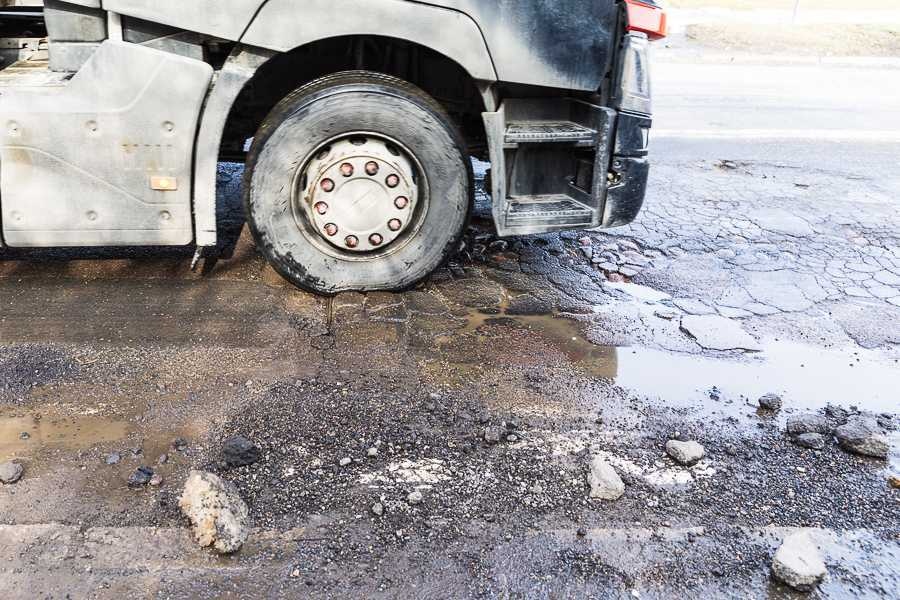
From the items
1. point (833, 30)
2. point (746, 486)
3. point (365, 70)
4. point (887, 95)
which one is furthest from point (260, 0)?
point (833, 30)

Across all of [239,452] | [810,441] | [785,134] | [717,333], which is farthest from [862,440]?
[785,134]

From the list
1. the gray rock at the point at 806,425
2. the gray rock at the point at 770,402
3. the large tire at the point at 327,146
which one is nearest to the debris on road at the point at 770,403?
the gray rock at the point at 770,402

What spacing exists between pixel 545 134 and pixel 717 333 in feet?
4.41

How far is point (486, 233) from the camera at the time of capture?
509 cm

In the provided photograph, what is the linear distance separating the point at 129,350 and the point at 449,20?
6.79 feet

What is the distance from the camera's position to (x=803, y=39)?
52.0 ft

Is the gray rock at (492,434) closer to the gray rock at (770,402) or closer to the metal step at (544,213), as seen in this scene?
the gray rock at (770,402)

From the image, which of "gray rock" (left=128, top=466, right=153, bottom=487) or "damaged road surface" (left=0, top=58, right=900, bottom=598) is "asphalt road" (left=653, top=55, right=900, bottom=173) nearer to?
"damaged road surface" (left=0, top=58, right=900, bottom=598)

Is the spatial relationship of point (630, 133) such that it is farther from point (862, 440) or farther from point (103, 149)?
point (103, 149)

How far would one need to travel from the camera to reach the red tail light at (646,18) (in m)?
3.78

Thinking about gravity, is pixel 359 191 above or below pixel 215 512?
above

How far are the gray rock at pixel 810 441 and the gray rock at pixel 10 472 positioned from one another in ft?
9.31

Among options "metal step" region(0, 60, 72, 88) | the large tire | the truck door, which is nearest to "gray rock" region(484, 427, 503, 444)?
the large tire

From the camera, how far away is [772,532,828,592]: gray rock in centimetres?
232
